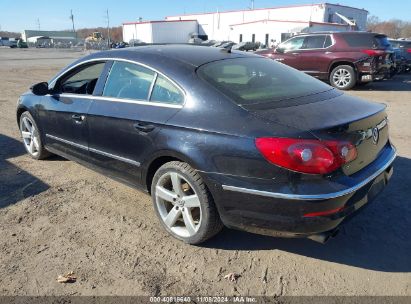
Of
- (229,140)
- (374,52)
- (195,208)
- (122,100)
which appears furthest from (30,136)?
(374,52)

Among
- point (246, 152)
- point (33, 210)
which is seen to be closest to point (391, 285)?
point (246, 152)

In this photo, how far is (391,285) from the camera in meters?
2.73

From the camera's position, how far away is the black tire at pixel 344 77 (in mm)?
Answer: 12062

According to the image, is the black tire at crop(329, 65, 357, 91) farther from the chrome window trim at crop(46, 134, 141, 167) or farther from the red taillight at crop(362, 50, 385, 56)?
the chrome window trim at crop(46, 134, 141, 167)

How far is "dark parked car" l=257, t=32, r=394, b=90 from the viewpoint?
11.8m

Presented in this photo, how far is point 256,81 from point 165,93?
2.68ft

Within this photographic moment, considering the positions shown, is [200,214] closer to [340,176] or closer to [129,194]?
[340,176]

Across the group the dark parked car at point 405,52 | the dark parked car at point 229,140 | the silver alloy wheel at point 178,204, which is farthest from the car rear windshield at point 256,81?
the dark parked car at point 405,52

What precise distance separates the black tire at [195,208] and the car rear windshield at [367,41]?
1075 cm

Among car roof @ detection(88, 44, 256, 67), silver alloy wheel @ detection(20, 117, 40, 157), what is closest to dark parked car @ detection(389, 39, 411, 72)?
car roof @ detection(88, 44, 256, 67)

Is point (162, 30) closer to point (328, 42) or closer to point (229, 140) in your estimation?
point (328, 42)

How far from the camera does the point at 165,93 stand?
10.9ft

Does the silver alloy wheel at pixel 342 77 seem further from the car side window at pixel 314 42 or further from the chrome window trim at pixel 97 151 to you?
the chrome window trim at pixel 97 151

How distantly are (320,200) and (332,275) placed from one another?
70cm
